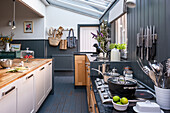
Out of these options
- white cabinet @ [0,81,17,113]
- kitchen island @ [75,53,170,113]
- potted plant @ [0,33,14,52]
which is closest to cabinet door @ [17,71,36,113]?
white cabinet @ [0,81,17,113]

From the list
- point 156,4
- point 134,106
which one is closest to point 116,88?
point 134,106

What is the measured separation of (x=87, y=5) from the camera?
5.05 metres

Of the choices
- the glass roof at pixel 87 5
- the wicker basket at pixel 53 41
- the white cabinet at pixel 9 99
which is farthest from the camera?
the wicker basket at pixel 53 41

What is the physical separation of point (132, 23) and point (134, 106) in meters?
1.45

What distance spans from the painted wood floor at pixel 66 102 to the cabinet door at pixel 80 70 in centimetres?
23

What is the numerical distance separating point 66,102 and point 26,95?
138 cm

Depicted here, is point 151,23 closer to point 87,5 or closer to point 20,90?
point 20,90

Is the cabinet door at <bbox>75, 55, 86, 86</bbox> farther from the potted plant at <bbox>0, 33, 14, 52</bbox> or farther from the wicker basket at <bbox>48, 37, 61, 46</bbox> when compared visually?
the potted plant at <bbox>0, 33, 14, 52</bbox>

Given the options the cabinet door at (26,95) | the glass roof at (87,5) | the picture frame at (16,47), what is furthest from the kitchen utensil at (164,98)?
the picture frame at (16,47)

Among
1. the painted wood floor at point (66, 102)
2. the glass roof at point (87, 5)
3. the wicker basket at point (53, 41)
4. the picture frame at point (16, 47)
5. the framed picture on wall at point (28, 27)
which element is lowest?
the painted wood floor at point (66, 102)

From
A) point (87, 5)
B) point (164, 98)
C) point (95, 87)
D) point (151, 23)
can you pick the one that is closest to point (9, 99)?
point (95, 87)

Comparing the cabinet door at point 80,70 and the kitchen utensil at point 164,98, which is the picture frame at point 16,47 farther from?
the kitchen utensil at point 164,98

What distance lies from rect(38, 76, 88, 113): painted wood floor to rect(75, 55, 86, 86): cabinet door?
229 millimetres

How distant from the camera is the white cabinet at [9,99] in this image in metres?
1.37
